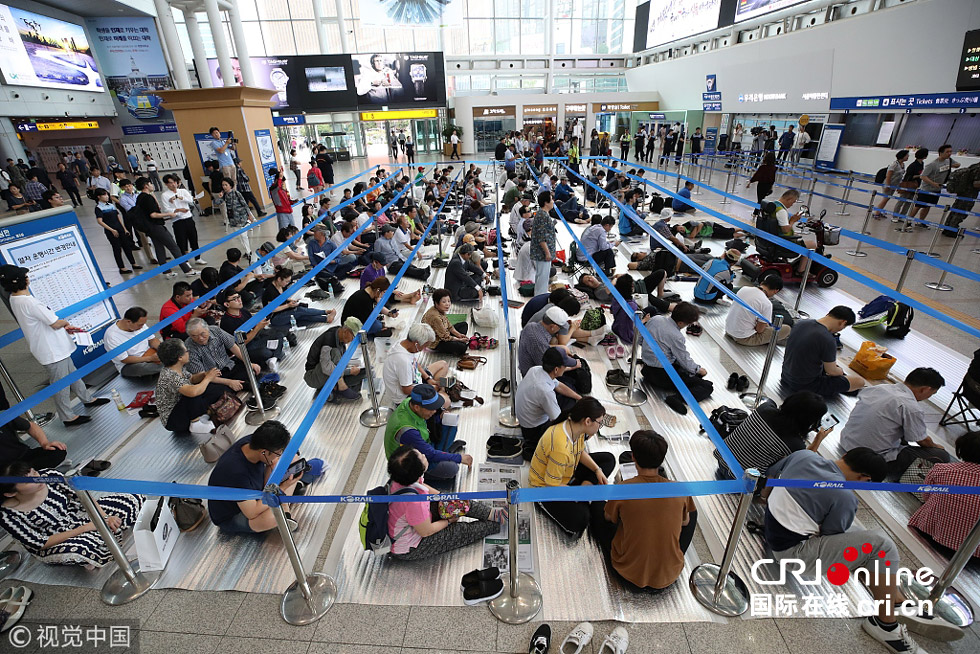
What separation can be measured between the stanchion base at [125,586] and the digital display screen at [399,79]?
27.2 meters

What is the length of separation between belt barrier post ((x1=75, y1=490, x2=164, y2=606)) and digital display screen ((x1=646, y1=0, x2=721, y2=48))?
32701 mm

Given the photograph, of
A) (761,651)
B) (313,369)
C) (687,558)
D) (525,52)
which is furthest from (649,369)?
(525,52)

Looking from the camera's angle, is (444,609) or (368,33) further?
(368,33)

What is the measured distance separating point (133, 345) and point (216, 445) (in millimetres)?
1613

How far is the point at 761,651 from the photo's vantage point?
279 centimetres

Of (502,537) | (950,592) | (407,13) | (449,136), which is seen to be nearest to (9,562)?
(502,537)

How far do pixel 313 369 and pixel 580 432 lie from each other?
336cm

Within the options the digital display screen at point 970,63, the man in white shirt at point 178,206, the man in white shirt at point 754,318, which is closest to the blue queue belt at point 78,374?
the man in white shirt at point 178,206

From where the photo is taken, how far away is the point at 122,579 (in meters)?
3.37

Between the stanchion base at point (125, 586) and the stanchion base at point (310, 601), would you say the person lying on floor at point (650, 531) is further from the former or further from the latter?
the stanchion base at point (125, 586)

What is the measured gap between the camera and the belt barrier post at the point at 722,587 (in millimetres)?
2973

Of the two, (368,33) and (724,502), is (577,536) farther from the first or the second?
(368,33)

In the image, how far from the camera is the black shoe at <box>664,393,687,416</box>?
4.99 metres

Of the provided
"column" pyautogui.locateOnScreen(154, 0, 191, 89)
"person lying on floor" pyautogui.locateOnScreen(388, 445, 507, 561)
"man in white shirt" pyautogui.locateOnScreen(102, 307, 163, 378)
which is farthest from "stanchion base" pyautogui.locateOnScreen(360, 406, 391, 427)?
"column" pyautogui.locateOnScreen(154, 0, 191, 89)
